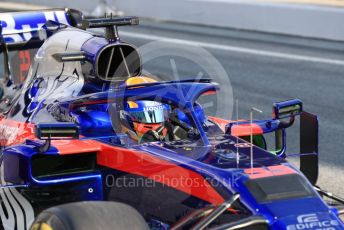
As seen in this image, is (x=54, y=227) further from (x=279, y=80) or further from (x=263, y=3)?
(x=263, y=3)

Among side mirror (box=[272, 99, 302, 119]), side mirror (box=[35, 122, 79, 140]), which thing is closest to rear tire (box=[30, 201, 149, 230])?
side mirror (box=[35, 122, 79, 140])

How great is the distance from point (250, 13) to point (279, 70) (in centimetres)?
388

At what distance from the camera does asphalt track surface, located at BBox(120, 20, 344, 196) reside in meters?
9.25

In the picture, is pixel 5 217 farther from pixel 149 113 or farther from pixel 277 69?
pixel 277 69

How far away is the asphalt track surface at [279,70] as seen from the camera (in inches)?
364

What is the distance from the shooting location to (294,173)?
500cm

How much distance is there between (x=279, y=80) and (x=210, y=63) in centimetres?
195

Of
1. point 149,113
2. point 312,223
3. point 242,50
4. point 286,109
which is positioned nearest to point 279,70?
point 242,50

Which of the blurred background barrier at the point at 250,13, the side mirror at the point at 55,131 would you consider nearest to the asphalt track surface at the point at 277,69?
the blurred background barrier at the point at 250,13

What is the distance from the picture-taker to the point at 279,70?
533 inches

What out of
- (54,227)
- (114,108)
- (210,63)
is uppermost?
(114,108)

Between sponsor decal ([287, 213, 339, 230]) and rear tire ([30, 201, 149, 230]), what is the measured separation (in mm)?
878

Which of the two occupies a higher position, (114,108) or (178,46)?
(114,108)

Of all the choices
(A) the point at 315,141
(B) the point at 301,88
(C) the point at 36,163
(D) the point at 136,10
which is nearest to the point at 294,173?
(A) the point at 315,141
